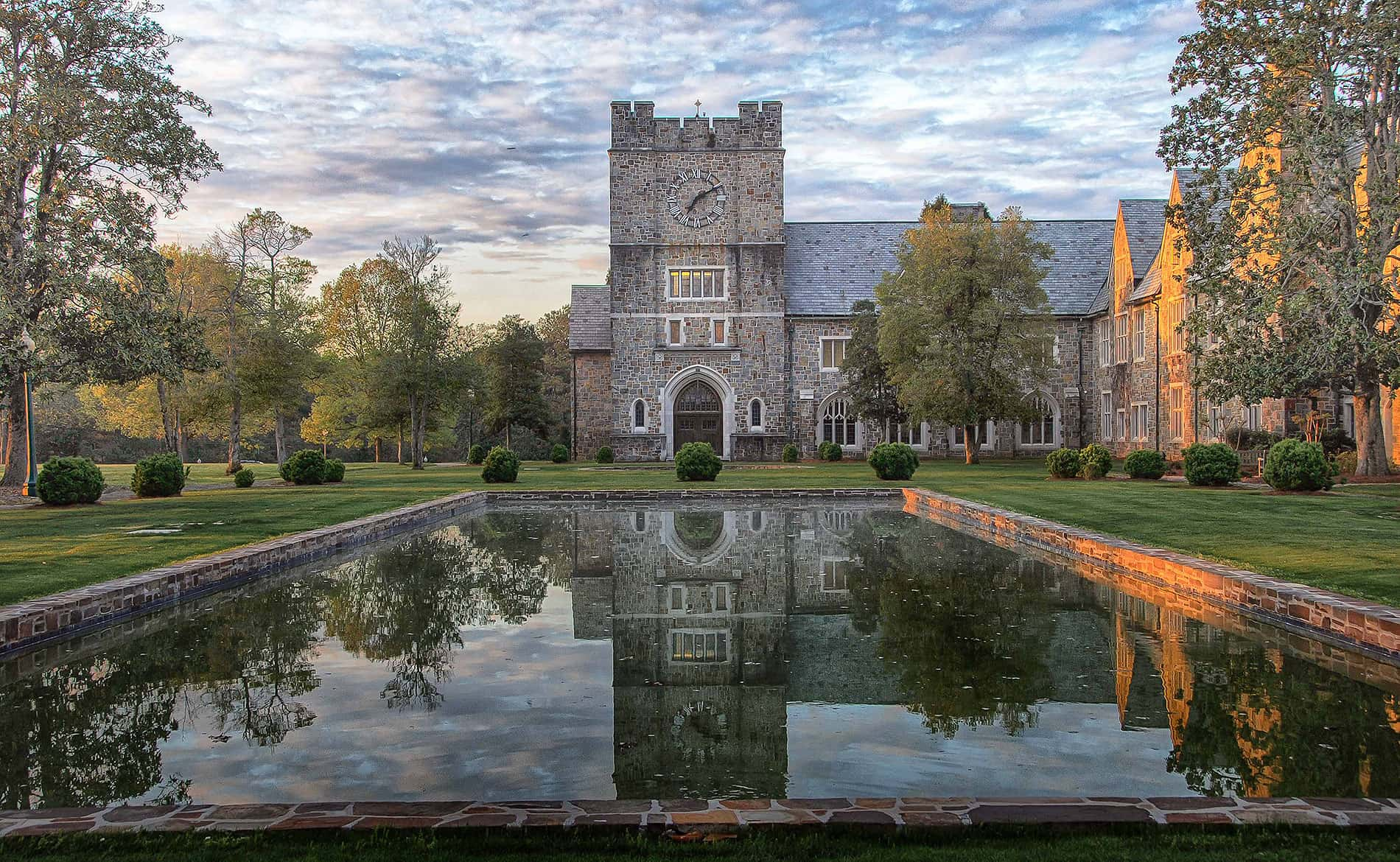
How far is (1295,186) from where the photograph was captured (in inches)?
632

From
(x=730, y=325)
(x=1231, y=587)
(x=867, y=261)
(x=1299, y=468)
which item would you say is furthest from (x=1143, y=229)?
(x=1231, y=587)

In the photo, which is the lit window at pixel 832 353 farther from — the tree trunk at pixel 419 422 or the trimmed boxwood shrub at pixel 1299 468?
the trimmed boxwood shrub at pixel 1299 468

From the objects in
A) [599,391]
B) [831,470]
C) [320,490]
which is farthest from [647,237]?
[320,490]

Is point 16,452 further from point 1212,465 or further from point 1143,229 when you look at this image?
point 1143,229

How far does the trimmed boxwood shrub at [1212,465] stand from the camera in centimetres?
2356

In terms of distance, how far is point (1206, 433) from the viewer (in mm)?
30750

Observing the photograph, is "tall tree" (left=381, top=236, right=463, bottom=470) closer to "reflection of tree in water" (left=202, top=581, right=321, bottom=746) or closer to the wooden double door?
the wooden double door

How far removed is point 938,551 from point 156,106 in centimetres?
1836

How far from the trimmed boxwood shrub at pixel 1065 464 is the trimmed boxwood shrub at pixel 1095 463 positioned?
17cm

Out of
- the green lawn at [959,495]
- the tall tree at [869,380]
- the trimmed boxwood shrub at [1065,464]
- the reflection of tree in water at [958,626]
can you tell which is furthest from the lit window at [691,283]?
the reflection of tree in water at [958,626]

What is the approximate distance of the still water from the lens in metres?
5.37

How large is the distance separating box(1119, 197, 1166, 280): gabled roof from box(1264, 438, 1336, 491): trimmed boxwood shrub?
17138 millimetres

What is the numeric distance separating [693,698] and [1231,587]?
608 centimetres

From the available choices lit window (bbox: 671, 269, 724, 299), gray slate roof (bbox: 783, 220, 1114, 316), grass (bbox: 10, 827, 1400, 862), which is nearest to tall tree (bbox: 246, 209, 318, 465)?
lit window (bbox: 671, 269, 724, 299)
